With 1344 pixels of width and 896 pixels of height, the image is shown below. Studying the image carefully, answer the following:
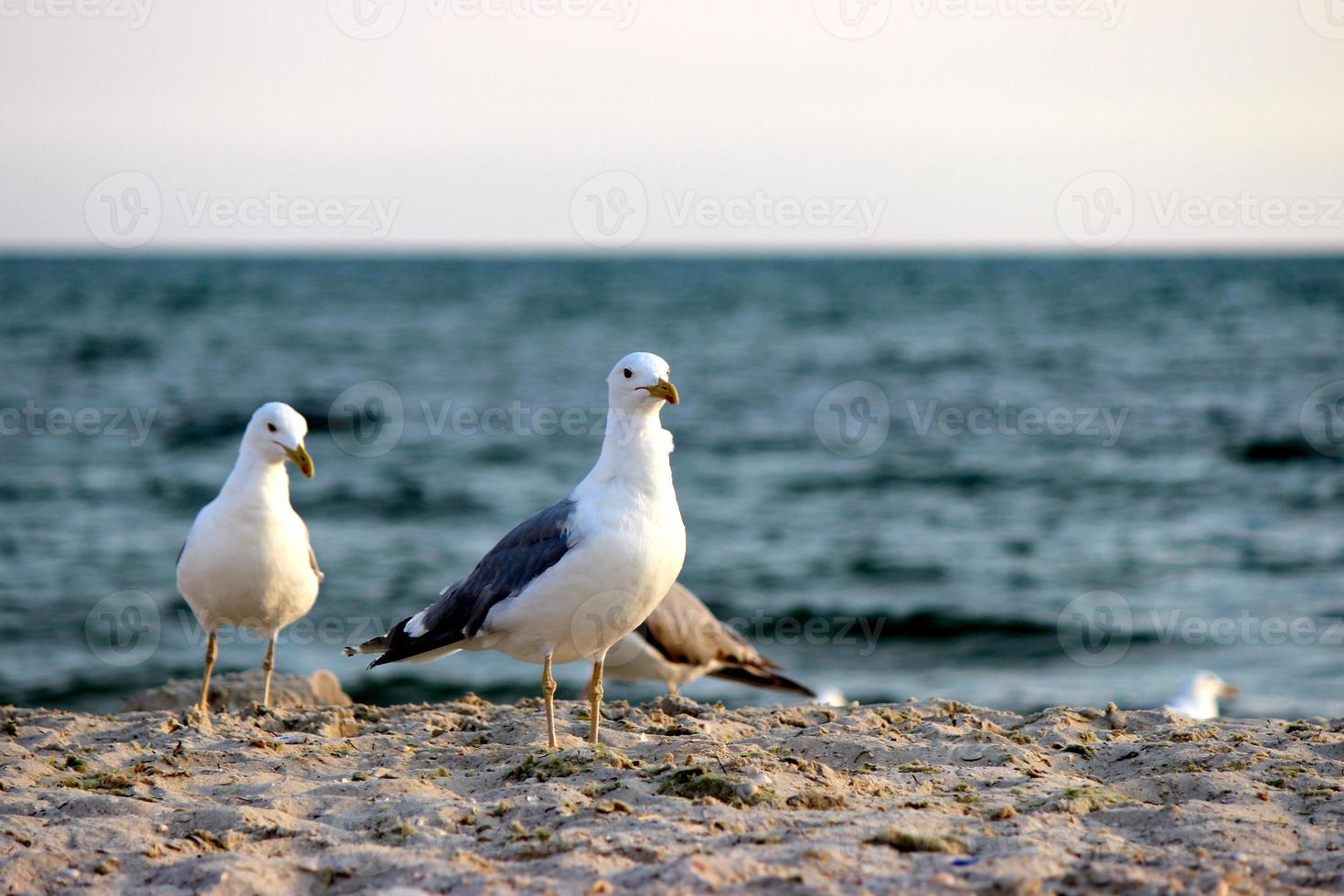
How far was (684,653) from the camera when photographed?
8.58 meters

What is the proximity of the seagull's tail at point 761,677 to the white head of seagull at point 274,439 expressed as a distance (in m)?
3.27

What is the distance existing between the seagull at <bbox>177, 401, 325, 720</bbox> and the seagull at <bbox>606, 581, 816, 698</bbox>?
7.40 ft

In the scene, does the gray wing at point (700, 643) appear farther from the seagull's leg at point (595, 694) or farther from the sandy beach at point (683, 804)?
the seagull's leg at point (595, 694)

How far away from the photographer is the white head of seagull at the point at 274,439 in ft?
22.6

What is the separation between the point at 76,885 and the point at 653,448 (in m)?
2.56

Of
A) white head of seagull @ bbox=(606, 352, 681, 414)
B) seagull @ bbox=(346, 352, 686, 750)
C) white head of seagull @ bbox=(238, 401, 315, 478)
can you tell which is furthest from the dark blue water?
white head of seagull @ bbox=(606, 352, 681, 414)

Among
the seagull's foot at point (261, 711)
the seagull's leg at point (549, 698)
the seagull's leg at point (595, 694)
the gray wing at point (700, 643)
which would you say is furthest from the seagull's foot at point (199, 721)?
the gray wing at point (700, 643)

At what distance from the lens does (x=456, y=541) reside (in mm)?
16156

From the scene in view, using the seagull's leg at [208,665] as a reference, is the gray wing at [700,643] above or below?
above

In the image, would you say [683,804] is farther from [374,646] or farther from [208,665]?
[208,665]

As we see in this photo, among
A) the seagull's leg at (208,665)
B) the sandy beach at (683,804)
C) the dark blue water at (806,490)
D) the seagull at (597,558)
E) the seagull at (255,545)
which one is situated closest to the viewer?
the sandy beach at (683,804)

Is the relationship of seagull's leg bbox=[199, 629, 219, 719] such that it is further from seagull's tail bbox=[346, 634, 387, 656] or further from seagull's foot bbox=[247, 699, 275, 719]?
seagull's tail bbox=[346, 634, 387, 656]

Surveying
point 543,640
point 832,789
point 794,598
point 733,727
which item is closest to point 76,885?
point 543,640

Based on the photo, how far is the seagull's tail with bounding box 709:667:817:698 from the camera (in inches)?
347
